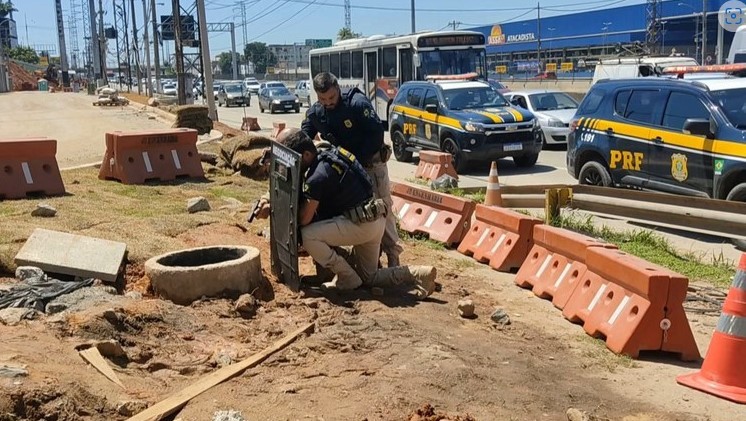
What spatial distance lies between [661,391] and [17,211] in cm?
734

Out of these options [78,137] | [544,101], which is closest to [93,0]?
[78,137]

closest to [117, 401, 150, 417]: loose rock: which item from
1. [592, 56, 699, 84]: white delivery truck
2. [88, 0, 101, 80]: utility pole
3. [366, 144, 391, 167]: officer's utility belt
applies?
[366, 144, 391, 167]: officer's utility belt

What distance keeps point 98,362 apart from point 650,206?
6864 millimetres

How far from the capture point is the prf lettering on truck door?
11070mm

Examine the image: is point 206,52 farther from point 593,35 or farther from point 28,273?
point 593,35

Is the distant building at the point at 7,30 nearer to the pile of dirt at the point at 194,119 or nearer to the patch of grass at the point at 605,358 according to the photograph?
the pile of dirt at the point at 194,119

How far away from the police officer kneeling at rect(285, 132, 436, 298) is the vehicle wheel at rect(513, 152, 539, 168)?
11.1 metres

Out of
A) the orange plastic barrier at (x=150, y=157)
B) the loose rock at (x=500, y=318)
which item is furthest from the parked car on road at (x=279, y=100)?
the loose rock at (x=500, y=318)

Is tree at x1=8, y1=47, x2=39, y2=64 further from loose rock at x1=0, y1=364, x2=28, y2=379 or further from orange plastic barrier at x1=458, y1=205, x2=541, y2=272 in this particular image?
loose rock at x1=0, y1=364, x2=28, y2=379

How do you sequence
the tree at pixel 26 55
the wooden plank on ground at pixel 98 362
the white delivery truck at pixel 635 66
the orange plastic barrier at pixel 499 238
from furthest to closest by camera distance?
the tree at pixel 26 55, the white delivery truck at pixel 635 66, the orange plastic barrier at pixel 499 238, the wooden plank on ground at pixel 98 362

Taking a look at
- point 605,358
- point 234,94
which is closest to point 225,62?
point 234,94

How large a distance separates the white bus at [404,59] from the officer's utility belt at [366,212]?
16.2 meters

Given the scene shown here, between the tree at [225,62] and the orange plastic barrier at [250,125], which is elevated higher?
the tree at [225,62]

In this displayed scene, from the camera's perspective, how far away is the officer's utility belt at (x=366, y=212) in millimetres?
6414
